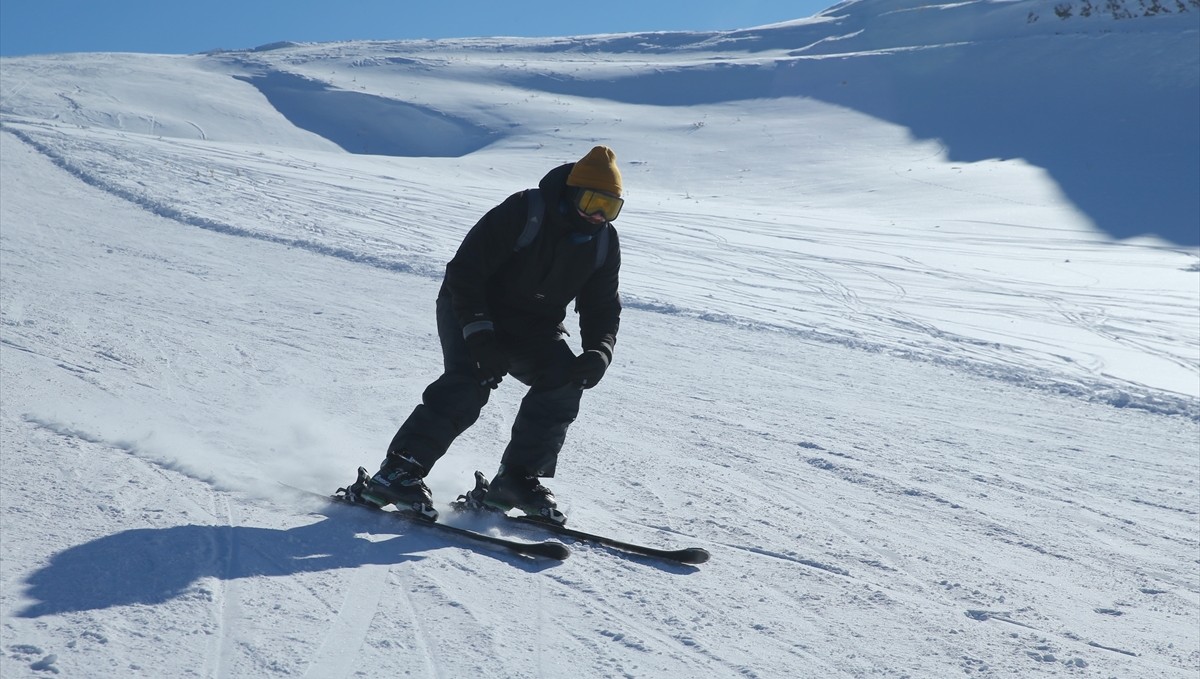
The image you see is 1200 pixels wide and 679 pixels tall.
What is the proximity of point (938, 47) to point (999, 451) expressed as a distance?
32101 millimetres

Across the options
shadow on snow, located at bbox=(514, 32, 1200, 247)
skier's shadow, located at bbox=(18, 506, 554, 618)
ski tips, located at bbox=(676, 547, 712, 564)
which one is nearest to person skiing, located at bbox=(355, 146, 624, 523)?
skier's shadow, located at bbox=(18, 506, 554, 618)

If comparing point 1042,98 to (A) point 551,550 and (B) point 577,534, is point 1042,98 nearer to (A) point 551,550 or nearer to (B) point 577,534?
(B) point 577,534

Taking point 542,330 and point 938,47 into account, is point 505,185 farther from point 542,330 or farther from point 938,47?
point 938,47

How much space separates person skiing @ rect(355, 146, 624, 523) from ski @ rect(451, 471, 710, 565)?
34 millimetres

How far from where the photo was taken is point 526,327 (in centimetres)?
431

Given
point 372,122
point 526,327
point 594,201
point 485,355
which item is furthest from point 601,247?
point 372,122

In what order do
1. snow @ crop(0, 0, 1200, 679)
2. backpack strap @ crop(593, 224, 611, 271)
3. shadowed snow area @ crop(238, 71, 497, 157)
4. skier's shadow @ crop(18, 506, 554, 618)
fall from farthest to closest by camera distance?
shadowed snow area @ crop(238, 71, 497, 157) → backpack strap @ crop(593, 224, 611, 271) → snow @ crop(0, 0, 1200, 679) → skier's shadow @ crop(18, 506, 554, 618)

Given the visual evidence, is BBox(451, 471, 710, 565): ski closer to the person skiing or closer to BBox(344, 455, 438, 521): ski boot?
the person skiing

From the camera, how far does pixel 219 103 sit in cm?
2928

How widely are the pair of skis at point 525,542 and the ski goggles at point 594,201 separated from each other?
1172 mm

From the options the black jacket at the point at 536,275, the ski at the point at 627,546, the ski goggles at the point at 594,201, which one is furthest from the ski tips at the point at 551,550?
the ski goggles at the point at 594,201

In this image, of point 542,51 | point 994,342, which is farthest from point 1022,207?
point 542,51

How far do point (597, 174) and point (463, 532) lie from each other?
142 centimetres

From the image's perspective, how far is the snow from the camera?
329 cm
